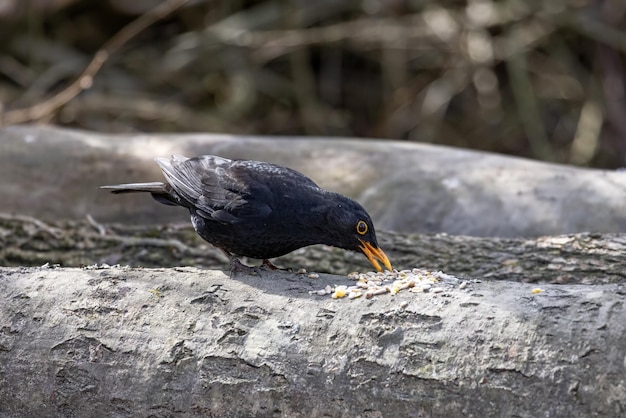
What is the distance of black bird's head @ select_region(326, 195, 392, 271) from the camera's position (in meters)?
3.38

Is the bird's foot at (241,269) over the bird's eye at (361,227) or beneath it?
beneath

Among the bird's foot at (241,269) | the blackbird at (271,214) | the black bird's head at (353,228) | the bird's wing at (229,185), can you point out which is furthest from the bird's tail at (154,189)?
the black bird's head at (353,228)

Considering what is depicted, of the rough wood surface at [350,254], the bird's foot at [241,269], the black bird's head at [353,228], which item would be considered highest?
the black bird's head at [353,228]

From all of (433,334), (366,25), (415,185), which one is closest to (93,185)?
(415,185)

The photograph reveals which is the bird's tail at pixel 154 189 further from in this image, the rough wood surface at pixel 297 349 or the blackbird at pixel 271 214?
the rough wood surface at pixel 297 349

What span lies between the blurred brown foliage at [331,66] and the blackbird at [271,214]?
4470mm

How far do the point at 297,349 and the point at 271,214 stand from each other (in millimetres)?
919

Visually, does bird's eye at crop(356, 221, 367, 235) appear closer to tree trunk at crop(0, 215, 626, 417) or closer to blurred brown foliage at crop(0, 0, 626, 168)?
tree trunk at crop(0, 215, 626, 417)

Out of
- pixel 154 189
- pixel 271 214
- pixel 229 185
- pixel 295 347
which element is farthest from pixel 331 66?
pixel 295 347

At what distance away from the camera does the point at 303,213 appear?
3.46 meters

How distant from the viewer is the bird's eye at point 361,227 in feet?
11.1

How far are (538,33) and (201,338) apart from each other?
6.79 m

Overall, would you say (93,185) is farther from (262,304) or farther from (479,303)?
(479,303)

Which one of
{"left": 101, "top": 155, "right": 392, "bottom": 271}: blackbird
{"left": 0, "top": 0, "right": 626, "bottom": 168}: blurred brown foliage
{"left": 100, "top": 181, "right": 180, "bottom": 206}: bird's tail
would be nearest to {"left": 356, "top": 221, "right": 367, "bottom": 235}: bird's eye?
{"left": 101, "top": 155, "right": 392, "bottom": 271}: blackbird
